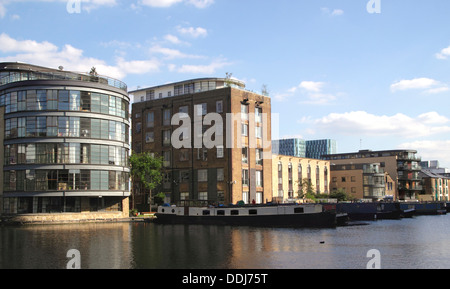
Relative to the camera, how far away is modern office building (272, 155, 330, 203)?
10475cm

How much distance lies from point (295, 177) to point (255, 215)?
49.8m

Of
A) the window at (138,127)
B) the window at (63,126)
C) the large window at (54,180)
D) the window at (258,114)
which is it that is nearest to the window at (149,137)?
the window at (138,127)

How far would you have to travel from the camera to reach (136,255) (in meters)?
34.6

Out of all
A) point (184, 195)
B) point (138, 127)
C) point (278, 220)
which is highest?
point (138, 127)

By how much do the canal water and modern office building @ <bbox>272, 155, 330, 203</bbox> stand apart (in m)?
51.6

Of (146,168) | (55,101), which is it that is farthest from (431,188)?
(55,101)

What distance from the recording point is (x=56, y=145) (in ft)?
226

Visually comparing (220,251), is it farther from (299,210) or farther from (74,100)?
(74,100)

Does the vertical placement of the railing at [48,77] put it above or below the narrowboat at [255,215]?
above

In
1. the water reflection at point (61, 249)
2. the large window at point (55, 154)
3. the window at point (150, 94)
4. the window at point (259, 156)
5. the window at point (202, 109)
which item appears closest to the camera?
the water reflection at point (61, 249)

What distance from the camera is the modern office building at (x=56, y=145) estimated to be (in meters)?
68.5

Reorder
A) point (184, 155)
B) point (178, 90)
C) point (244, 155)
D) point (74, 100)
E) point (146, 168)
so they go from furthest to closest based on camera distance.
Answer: point (178, 90) → point (184, 155) → point (244, 155) → point (146, 168) → point (74, 100)

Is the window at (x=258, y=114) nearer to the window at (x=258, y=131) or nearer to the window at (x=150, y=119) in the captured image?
the window at (x=258, y=131)

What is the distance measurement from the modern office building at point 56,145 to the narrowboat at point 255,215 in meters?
10.8
